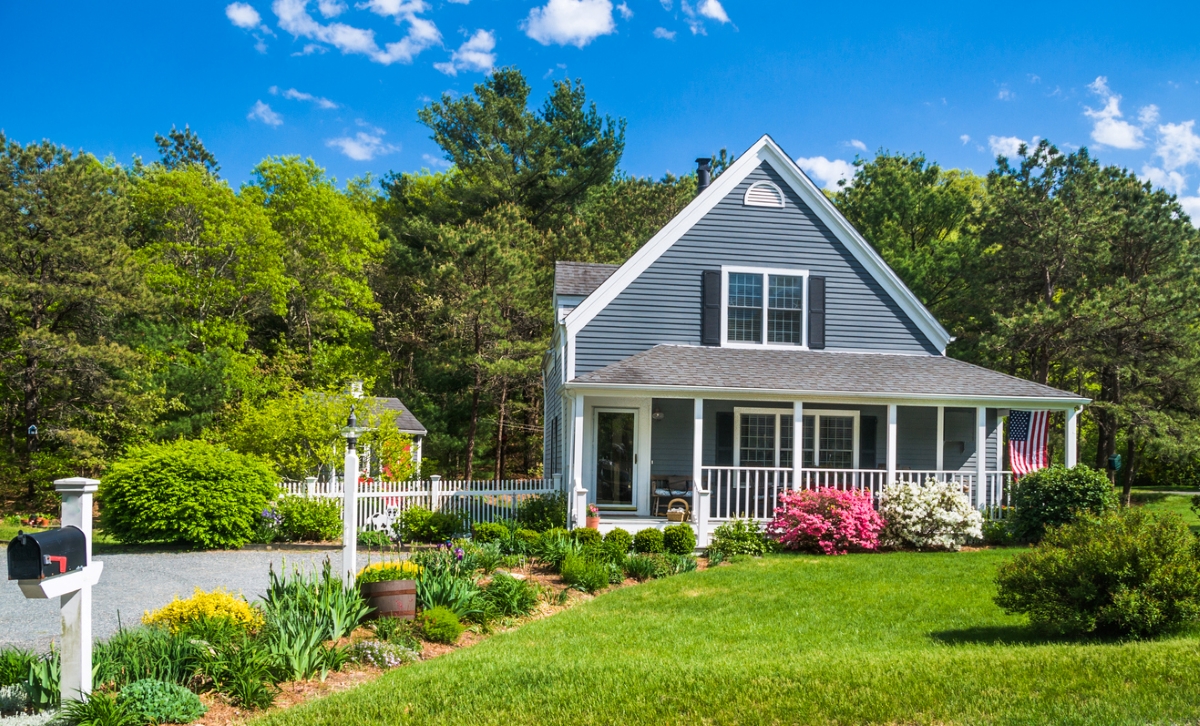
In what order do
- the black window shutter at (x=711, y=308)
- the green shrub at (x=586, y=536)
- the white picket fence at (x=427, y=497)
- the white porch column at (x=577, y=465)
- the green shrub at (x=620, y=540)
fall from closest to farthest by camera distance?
the green shrub at (x=620, y=540)
the green shrub at (x=586, y=536)
the white porch column at (x=577, y=465)
the white picket fence at (x=427, y=497)
the black window shutter at (x=711, y=308)

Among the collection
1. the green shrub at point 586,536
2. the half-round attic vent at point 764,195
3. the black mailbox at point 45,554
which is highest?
the half-round attic vent at point 764,195

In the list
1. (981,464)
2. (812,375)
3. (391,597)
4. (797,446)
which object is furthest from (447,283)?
(391,597)

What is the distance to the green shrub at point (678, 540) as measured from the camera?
551 inches

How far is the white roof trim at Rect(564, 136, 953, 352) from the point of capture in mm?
17047

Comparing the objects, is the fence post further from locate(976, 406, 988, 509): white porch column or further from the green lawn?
locate(976, 406, 988, 509): white porch column

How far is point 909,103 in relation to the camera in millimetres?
19141

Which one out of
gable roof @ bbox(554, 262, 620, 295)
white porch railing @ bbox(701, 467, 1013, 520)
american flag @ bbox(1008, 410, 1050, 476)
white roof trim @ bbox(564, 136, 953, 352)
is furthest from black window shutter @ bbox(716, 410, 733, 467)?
american flag @ bbox(1008, 410, 1050, 476)

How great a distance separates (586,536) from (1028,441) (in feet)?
28.3

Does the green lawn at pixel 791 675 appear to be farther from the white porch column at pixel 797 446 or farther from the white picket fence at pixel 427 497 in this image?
the white picket fence at pixel 427 497

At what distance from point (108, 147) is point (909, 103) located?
35.9 m

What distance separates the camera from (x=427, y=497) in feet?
57.2

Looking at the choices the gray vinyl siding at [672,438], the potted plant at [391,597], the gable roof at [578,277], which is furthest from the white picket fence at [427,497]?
the potted plant at [391,597]

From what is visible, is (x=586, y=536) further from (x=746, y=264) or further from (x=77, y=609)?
(x=77, y=609)

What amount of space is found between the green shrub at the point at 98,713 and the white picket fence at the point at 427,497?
11.1 meters
